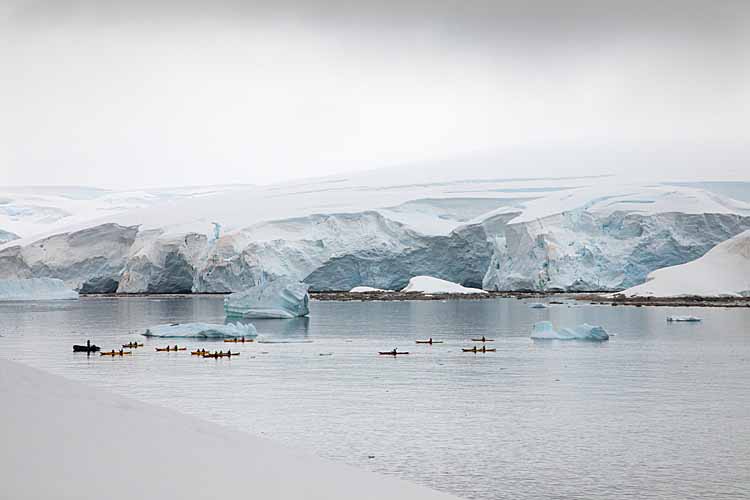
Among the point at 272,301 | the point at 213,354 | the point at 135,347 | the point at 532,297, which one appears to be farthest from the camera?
the point at 532,297

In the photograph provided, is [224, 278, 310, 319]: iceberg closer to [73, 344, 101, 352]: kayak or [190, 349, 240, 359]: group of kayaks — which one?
[73, 344, 101, 352]: kayak

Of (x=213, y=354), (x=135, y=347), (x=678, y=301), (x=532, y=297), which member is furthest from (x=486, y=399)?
(x=532, y=297)

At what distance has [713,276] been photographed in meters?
40.3

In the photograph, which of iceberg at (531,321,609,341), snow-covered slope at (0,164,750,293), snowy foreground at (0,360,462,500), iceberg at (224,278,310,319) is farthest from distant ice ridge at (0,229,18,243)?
snowy foreground at (0,360,462,500)

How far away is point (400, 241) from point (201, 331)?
2677 centimetres

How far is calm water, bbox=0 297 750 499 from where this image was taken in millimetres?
9102

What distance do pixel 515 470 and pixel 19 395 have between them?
4786mm

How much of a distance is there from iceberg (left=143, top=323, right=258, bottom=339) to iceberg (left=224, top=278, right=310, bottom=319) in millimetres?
6081

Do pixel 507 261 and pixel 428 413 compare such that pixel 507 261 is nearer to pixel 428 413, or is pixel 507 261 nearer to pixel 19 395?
pixel 428 413

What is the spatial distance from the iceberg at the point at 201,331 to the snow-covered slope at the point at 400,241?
22.6 m

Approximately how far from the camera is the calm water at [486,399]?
9.10 metres

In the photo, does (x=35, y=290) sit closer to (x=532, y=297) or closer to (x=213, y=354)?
(x=532, y=297)

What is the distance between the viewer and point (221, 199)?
221ft

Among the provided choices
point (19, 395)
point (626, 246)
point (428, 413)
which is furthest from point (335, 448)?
A: point (626, 246)
